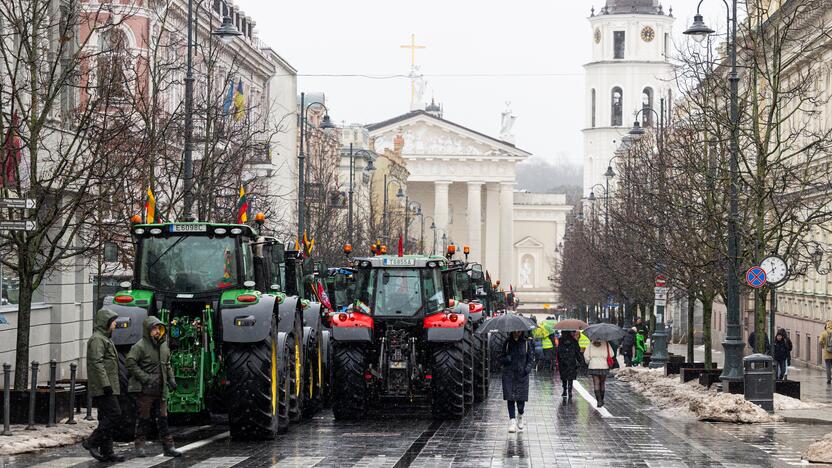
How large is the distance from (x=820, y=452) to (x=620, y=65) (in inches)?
5314

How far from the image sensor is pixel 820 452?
18016 millimetres

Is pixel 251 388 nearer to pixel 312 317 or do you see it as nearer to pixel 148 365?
pixel 148 365

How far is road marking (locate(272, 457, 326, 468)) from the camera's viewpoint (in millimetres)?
16625

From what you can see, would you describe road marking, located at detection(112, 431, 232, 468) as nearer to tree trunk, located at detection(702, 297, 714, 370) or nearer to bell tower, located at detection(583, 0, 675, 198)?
tree trunk, located at detection(702, 297, 714, 370)

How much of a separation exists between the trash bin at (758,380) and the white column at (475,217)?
130 m

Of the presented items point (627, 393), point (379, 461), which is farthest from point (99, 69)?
point (627, 393)

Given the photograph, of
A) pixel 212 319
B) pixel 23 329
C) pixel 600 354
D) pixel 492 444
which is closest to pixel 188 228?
pixel 212 319

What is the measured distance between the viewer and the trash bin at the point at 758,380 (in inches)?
1024

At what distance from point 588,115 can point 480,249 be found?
19074mm

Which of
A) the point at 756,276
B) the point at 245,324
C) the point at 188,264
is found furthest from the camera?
the point at 756,276

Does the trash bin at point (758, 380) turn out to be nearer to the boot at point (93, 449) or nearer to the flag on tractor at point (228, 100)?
the flag on tractor at point (228, 100)

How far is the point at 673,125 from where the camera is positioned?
4794 cm

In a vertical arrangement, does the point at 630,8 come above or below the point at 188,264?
above

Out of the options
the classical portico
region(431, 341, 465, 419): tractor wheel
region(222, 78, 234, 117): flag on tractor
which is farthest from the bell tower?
region(431, 341, 465, 419): tractor wheel
